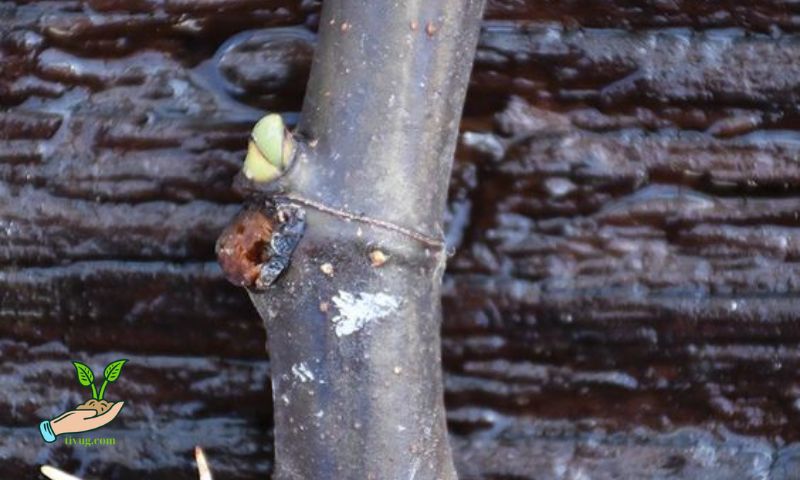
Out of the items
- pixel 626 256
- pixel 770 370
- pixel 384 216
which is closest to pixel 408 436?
pixel 384 216

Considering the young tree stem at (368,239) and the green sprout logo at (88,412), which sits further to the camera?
the green sprout logo at (88,412)

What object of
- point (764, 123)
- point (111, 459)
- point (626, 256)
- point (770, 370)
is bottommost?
point (111, 459)

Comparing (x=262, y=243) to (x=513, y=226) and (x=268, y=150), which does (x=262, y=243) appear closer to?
(x=268, y=150)

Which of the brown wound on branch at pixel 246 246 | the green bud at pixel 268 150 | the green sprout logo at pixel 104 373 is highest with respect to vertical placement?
the green bud at pixel 268 150

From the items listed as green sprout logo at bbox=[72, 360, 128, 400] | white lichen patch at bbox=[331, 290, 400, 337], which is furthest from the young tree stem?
green sprout logo at bbox=[72, 360, 128, 400]

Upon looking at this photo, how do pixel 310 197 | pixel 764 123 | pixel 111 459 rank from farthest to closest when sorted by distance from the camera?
pixel 111 459, pixel 764 123, pixel 310 197

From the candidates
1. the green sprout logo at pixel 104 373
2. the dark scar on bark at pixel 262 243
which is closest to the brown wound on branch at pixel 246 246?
the dark scar on bark at pixel 262 243

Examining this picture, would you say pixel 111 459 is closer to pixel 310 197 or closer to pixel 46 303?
pixel 46 303

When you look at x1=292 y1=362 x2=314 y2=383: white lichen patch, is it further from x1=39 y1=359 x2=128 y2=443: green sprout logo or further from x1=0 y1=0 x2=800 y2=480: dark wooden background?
x1=39 y1=359 x2=128 y2=443: green sprout logo

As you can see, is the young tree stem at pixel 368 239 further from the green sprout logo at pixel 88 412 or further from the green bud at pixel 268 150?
the green sprout logo at pixel 88 412
